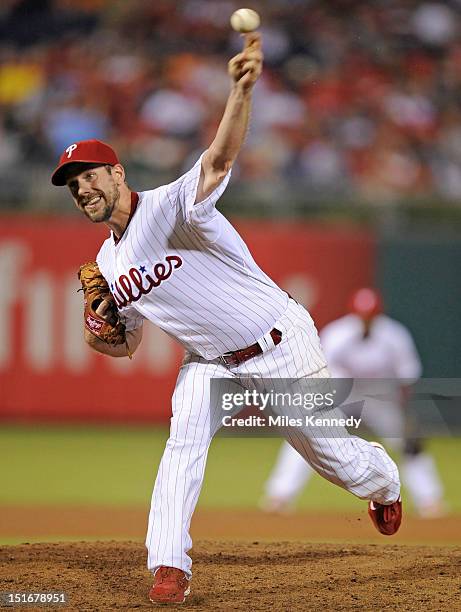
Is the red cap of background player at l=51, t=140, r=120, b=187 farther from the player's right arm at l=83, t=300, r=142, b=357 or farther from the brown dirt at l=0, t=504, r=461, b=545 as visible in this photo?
the brown dirt at l=0, t=504, r=461, b=545

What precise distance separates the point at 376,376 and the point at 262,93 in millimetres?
5345

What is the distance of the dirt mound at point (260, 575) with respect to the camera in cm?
427

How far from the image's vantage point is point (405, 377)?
25.9ft

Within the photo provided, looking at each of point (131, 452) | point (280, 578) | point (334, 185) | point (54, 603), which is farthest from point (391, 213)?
point (54, 603)

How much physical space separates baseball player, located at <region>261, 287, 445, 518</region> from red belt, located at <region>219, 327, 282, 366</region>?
300 centimetres

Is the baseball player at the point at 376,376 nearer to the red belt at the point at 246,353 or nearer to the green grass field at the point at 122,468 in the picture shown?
the green grass field at the point at 122,468

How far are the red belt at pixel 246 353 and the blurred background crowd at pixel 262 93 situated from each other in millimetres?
6227

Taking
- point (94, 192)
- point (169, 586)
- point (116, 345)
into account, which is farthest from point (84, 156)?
point (169, 586)

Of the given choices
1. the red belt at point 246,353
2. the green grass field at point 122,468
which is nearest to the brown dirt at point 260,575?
the red belt at point 246,353

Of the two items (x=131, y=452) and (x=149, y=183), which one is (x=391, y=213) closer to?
(x=149, y=183)

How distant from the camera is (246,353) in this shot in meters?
4.43

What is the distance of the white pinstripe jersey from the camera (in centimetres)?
428

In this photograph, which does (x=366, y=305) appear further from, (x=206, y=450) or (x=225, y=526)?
(x=206, y=450)

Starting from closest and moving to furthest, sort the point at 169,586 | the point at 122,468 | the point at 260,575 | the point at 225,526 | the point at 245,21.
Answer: the point at 245,21 → the point at 169,586 → the point at 260,575 → the point at 225,526 → the point at 122,468
